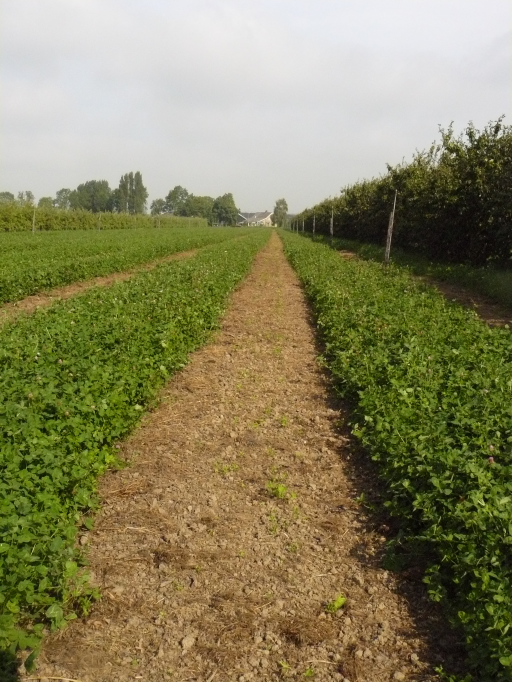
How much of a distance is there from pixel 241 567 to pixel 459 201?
1801 centimetres

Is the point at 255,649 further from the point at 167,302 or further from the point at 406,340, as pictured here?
the point at 167,302

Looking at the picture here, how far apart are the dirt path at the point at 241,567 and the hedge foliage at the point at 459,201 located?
11984mm

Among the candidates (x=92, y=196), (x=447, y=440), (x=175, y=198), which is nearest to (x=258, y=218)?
(x=175, y=198)

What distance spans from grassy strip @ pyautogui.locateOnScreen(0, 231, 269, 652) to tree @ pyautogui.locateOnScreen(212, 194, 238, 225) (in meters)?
140

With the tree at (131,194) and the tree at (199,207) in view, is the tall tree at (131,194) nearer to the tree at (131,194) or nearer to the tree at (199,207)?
the tree at (131,194)

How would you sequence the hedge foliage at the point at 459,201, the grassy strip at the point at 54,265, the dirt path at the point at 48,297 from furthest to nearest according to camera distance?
the hedge foliage at the point at 459,201
the grassy strip at the point at 54,265
the dirt path at the point at 48,297

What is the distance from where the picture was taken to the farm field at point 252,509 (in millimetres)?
2898

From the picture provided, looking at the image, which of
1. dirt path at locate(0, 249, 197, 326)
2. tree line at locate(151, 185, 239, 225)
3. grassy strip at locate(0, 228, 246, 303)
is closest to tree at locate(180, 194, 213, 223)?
tree line at locate(151, 185, 239, 225)

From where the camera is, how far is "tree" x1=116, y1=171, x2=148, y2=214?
12756cm

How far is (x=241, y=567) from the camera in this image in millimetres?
3613

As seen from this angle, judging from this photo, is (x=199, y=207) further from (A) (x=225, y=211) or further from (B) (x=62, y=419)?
(B) (x=62, y=419)

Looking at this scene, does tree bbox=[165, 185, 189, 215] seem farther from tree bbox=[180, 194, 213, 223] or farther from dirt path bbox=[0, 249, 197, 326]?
dirt path bbox=[0, 249, 197, 326]

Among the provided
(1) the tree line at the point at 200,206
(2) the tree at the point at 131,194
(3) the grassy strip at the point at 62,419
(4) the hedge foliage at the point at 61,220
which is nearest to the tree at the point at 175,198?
(1) the tree line at the point at 200,206

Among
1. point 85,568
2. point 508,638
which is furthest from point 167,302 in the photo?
point 508,638
